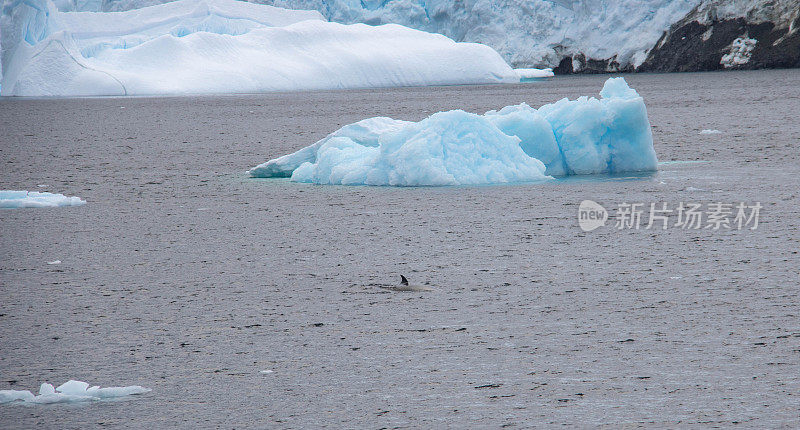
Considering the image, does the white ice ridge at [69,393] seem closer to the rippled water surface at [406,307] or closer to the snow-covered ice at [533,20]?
the rippled water surface at [406,307]

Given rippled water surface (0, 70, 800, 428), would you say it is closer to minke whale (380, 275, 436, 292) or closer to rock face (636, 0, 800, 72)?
minke whale (380, 275, 436, 292)

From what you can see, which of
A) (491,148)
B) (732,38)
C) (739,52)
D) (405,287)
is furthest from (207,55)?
(405,287)

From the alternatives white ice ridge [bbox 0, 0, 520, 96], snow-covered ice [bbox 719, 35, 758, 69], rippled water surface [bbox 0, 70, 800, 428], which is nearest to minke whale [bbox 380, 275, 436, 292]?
rippled water surface [bbox 0, 70, 800, 428]

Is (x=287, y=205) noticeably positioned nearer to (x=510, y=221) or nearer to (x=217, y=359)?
(x=510, y=221)

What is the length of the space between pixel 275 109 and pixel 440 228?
1633 centimetres

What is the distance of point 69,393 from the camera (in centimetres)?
257

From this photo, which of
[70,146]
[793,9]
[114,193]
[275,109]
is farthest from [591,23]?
[114,193]

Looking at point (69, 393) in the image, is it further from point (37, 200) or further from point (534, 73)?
point (534, 73)

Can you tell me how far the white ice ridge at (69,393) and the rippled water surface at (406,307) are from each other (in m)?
0.06

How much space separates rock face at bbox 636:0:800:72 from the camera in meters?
30.9

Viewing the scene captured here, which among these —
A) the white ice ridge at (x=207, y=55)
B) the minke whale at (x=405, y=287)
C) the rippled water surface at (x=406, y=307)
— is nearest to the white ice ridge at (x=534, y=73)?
the white ice ridge at (x=207, y=55)

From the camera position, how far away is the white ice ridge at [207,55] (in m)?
28.7

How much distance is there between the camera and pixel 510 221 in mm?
5355

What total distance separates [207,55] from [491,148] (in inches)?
993
